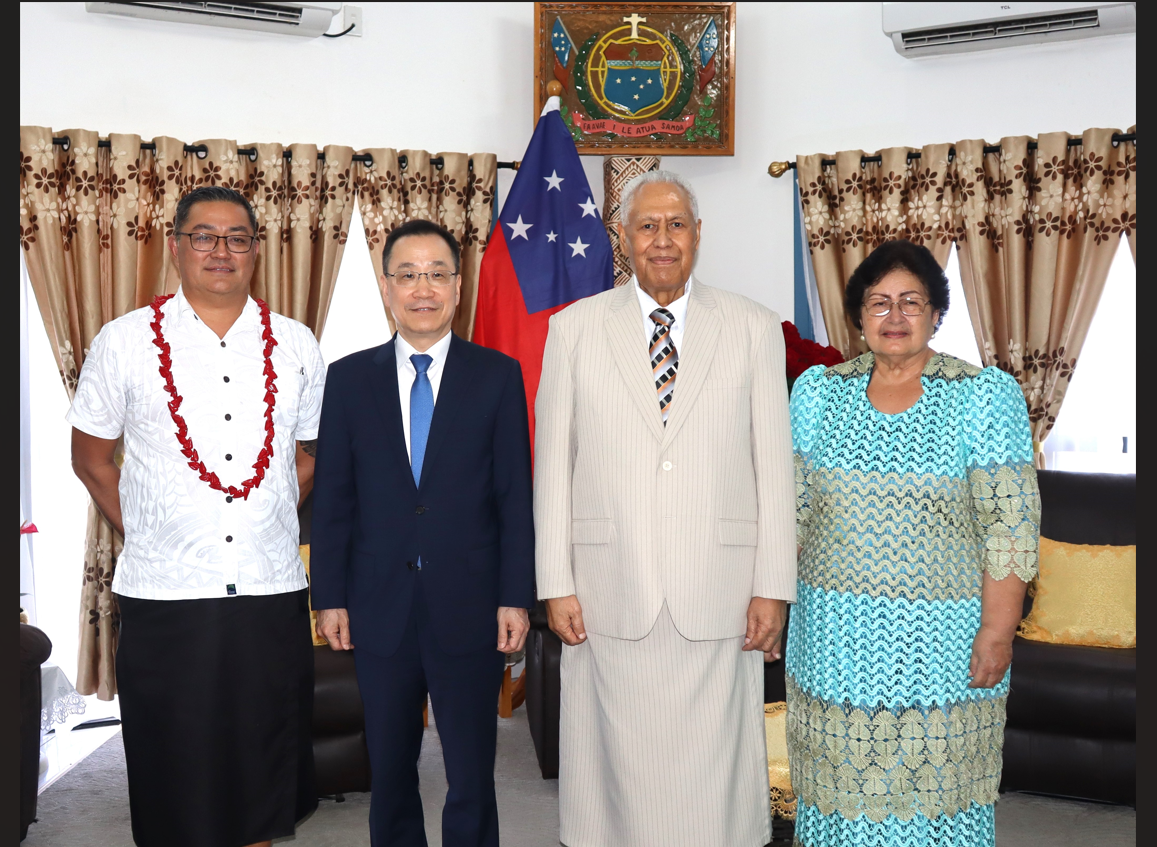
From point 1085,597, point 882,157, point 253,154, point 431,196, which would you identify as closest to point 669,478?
point 1085,597

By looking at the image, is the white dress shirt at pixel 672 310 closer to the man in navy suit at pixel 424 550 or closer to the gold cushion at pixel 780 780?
the man in navy suit at pixel 424 550

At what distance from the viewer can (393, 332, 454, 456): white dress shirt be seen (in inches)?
86.0

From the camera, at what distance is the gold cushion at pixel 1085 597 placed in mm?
3227

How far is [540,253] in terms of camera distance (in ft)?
13.3

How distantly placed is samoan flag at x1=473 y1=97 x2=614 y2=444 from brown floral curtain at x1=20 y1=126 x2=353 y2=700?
0.90m

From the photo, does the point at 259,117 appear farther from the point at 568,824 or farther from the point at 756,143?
the point at 568,824

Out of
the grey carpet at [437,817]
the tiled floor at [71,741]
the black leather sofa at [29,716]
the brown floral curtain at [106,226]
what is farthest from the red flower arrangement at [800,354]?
the tiled floor at [71,741]

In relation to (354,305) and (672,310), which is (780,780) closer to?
(672,310)

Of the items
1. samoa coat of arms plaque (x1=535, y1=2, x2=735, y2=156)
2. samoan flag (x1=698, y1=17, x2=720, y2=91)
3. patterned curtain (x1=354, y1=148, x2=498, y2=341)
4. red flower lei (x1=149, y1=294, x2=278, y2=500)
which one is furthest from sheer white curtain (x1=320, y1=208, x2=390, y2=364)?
red flower lei (x1=149, y1=294, x2=278, y2=500)

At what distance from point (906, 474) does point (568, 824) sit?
1079mm

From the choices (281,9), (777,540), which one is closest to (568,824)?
(777,540)

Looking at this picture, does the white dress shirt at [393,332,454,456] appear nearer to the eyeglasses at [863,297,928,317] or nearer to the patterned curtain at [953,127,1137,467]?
the eyeglasses at [863,297,928,317]

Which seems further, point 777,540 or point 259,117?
point 259,117

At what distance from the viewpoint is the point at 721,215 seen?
4664 millimetres
